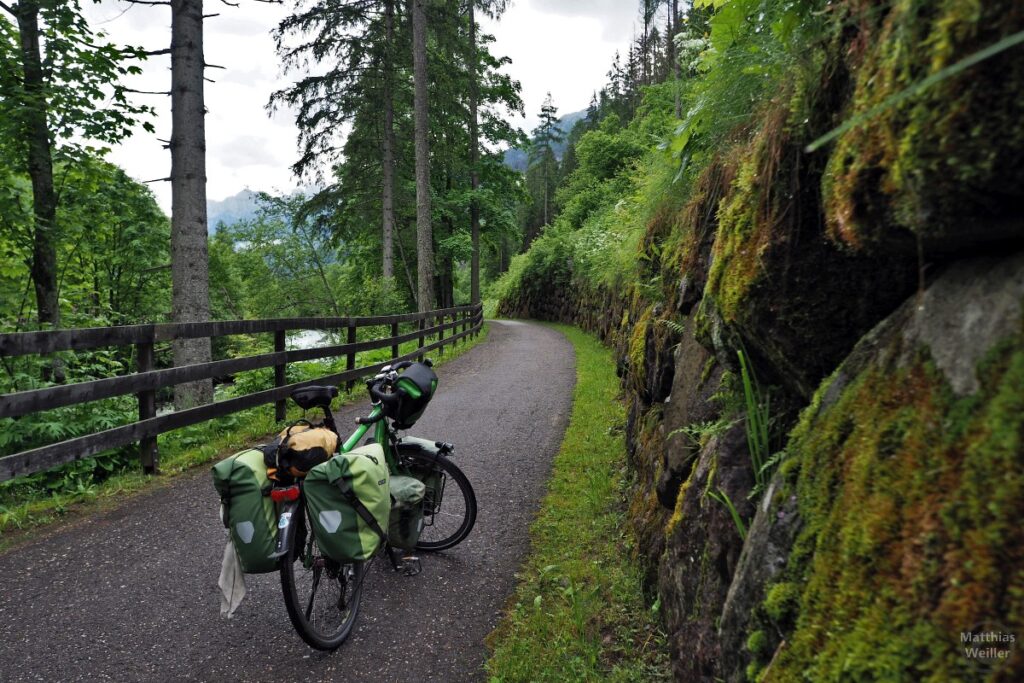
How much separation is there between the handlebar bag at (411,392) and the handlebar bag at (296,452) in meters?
0.64

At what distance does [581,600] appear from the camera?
319cm

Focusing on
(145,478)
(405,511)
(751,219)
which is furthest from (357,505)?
(145,478)

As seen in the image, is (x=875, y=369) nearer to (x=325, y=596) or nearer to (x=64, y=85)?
(x=325, y=596)

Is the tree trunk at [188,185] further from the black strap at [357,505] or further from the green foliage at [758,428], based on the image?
the green foliage at [758,428]

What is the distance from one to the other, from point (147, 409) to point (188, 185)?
11.2 feet

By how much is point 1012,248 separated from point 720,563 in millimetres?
1391

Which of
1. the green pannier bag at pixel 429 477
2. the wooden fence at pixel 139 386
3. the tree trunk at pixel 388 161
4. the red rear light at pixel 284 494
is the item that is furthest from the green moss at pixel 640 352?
the tree trunk at pixel 388 161

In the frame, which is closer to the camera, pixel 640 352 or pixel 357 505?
pixel 357 505

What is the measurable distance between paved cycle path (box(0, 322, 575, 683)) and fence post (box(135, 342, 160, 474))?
37cm

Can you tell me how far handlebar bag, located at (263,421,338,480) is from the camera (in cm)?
264

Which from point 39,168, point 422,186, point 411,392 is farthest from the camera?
point 422,186

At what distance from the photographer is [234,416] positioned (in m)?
6.84

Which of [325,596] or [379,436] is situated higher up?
[379,436]

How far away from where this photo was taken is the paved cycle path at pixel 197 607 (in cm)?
266
